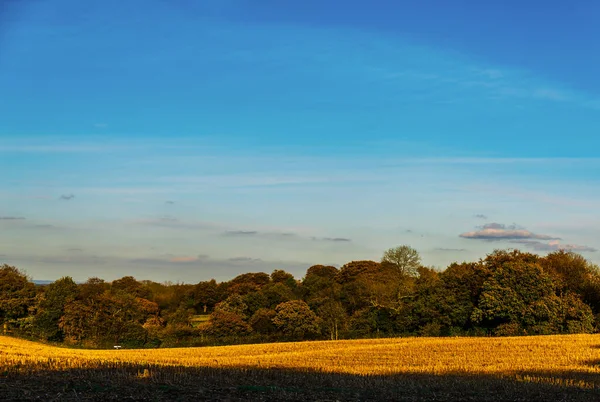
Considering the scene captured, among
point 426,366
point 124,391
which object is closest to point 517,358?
point 426,366

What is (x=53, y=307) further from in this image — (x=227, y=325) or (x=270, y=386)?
(x=270, y=386)

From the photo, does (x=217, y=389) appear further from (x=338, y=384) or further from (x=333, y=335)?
(x=333, y=335)

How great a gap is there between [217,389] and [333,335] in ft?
229

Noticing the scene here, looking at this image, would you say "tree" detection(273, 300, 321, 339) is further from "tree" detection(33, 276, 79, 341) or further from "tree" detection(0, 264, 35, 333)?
"tree" detection(0, 264, 35, 333)

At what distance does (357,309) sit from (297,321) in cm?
1747

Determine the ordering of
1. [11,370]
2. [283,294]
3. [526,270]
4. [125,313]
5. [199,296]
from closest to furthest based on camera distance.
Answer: [11,370] → [526,270] → [125,313] → [283,294] → [199,296]

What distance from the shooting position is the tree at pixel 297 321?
298 ft

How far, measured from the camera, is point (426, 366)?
38.7 meters

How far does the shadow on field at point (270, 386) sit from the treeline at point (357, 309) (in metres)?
49.3

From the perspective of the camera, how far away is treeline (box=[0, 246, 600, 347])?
3150 inches

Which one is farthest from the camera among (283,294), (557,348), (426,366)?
(283,294)

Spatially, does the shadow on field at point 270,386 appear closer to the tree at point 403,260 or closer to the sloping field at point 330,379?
the sloping field at point 330,379

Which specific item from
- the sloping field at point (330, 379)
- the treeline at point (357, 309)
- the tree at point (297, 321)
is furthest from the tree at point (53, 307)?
the sloping field at point (330, 379)

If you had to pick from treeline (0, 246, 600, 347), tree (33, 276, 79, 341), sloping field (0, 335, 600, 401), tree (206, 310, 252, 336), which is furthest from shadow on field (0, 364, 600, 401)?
tree (33, 276, 79, 341)
